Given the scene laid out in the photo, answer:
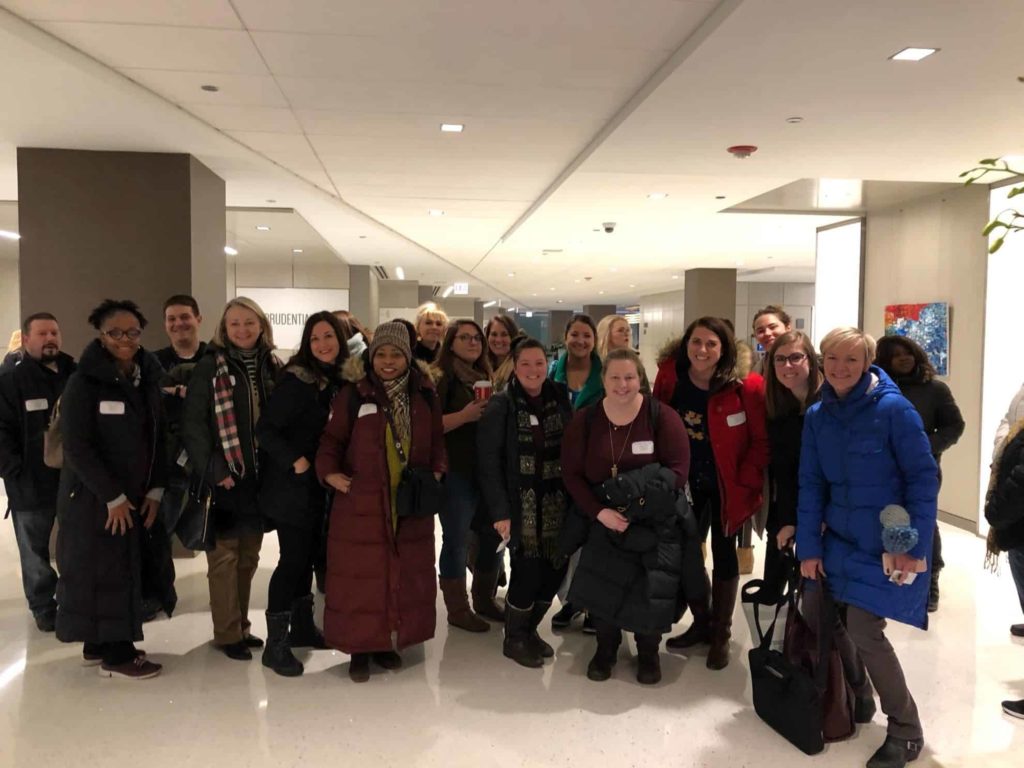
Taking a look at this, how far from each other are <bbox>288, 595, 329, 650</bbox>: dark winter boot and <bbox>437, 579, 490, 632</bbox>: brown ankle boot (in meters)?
0.67

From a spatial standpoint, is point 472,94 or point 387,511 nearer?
point 387,511

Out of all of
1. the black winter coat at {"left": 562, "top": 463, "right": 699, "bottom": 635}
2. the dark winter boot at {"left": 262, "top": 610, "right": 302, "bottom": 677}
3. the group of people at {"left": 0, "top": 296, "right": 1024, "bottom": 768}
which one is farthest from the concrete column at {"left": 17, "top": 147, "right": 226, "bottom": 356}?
the black winter coat at {"left": 562, "top": 463, "right": 699, "bottom": 635}

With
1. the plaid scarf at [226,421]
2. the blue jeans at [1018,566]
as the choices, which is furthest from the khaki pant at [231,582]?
the blue jeans at [1018,566]

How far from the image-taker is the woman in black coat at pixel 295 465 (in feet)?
10.3

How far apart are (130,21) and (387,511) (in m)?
2.29

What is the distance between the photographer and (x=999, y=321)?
572cm

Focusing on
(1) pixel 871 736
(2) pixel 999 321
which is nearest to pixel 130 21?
(1) pixel 871 736

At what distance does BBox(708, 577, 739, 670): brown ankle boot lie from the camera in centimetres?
335

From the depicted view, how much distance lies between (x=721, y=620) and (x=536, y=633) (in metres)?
0.89

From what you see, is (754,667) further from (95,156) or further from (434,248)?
(434,248)

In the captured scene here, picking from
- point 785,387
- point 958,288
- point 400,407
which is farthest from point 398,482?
point 958,288

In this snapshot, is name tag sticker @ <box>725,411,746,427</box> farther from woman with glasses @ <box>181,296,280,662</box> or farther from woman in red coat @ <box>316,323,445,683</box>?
woman with glasses @ <box>181,296,280,662</box>

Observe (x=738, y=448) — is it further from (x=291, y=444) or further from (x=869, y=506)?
(x=291, y=444)

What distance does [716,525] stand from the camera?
10.8 feet
